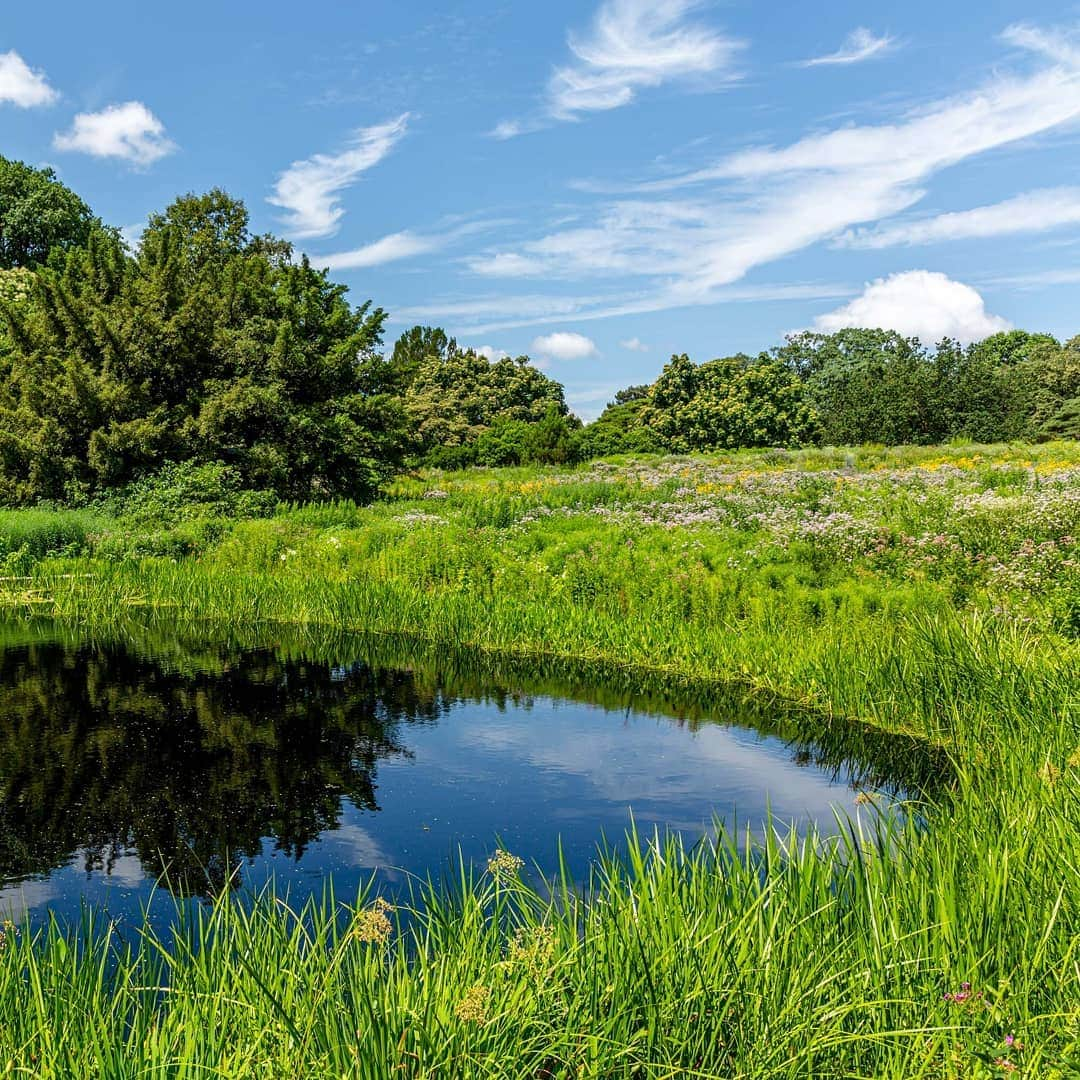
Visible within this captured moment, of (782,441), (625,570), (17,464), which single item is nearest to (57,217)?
(17,464)

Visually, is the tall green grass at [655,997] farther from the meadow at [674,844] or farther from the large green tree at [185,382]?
the large green tree at [185,382]

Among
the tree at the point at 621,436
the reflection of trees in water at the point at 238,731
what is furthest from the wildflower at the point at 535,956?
the tree at the point at 621,436

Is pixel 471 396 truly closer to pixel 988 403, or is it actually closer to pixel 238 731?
pixel 988 403

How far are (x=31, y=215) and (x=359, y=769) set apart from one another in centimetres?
4830

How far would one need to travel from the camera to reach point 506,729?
8789mm

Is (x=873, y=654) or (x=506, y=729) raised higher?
(x=873, y=654)

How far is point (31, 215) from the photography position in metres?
45.8

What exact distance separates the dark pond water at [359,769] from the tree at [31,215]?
139 ft

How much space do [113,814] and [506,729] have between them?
11.5 feet

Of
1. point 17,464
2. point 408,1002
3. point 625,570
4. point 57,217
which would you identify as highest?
point 57,217

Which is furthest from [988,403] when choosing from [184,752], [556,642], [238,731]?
[184,752]

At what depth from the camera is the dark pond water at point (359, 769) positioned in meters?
5.88

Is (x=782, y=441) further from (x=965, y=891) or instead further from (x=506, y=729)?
(x=965, y=891)

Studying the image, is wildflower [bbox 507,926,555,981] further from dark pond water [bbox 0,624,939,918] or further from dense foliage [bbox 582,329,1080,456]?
dense foliage [bbox 582,329,1080,456]
